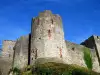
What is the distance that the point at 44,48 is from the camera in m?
30.7

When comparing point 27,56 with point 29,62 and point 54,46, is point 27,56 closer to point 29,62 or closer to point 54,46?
point 29,62

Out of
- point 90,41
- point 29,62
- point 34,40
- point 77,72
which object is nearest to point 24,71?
point 29,62

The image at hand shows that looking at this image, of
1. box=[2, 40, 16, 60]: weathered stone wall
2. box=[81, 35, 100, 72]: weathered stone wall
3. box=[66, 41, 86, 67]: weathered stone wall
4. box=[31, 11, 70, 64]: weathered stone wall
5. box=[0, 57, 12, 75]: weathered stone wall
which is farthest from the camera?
box=[81, 35, 100, 72]: weathered stone wall

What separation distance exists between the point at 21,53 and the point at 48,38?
4070 mm

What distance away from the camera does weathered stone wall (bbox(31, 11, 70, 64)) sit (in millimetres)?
30672

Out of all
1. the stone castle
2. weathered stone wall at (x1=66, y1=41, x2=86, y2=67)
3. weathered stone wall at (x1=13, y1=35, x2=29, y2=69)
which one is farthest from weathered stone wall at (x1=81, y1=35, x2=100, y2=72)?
weathered stone wall at (x1=13, y1=35, x2=29, y2=69)

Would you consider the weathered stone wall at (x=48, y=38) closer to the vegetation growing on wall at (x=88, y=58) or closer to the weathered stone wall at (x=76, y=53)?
the weathered stone wall at (x=76, y=53)

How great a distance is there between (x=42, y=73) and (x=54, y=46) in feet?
13.4

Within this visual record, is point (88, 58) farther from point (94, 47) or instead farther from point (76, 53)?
point (94, 47)

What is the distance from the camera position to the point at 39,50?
30828 mm

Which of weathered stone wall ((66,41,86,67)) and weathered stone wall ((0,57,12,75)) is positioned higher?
weathered stone wall ((66,41,86,67))

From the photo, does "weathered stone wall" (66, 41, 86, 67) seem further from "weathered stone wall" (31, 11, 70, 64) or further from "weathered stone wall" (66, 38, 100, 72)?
"weathered stone wall" (31, 11, 70, 64)

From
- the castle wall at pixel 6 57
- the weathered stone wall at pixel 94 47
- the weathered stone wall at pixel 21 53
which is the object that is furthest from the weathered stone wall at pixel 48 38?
the weathered stone wall at pixel 94 47

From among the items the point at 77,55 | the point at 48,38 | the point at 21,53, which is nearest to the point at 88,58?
the point at 77,55
